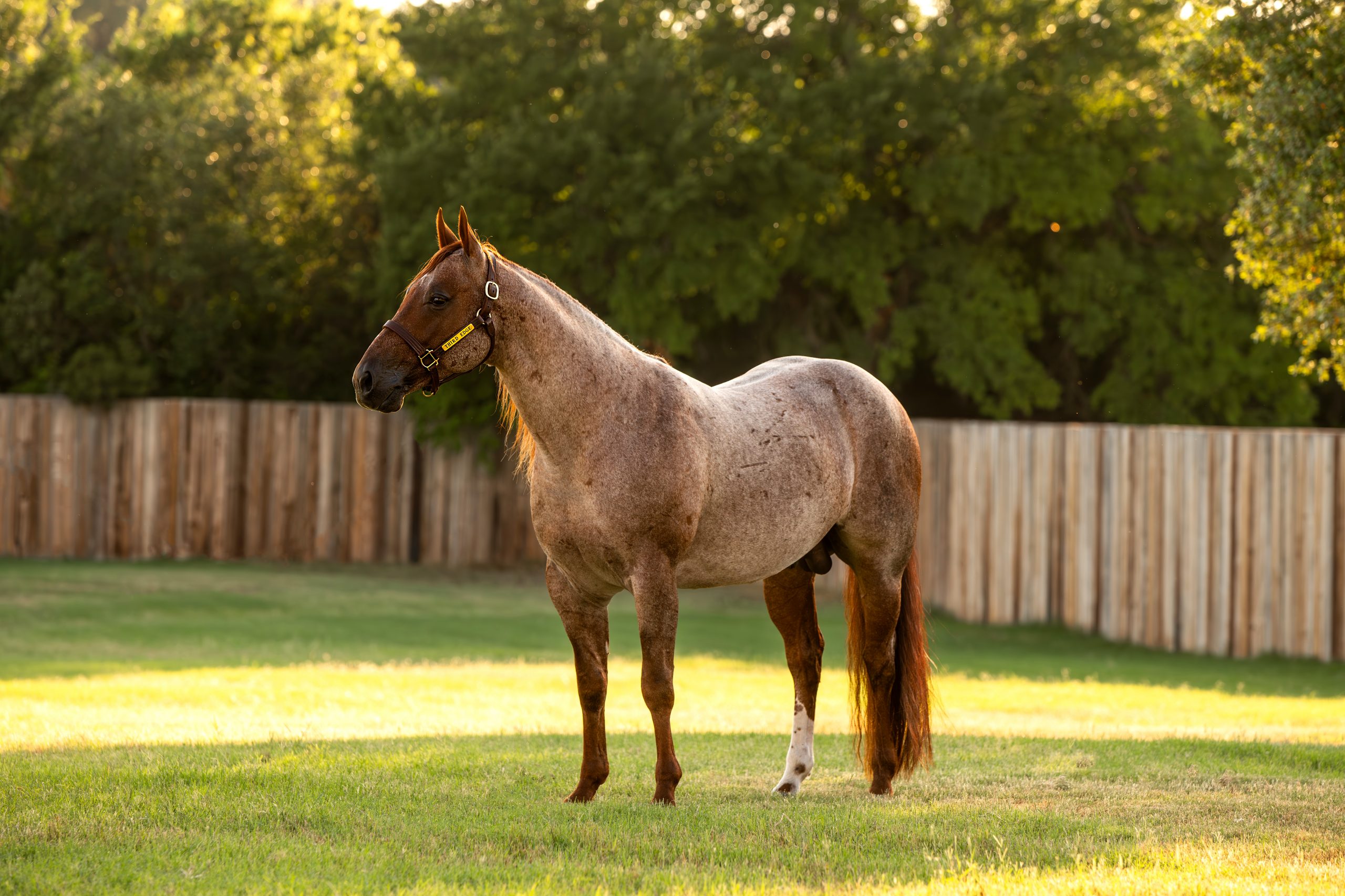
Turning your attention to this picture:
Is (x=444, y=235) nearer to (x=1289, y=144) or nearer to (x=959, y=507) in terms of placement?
(x=1289, y=144)

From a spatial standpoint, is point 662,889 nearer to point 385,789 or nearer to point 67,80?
point 385,789

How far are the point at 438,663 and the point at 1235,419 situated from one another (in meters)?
13.1

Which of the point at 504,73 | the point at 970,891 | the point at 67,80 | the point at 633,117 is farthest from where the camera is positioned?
the point at 67,80

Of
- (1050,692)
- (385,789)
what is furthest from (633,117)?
(385,789)

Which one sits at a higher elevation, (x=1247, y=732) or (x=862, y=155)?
(x=862, y=155)

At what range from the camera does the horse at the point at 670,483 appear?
5086 millimetres

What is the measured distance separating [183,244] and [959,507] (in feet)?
44.4

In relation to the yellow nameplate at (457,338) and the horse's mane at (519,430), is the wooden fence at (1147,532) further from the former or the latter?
the yellow nameplate at (457,338)

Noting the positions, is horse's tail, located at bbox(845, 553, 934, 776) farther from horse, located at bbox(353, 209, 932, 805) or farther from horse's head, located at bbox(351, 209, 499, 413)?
horse's head, located at bbox(351, 209, 499, 413)

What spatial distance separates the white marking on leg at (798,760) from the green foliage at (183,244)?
17.6 meters

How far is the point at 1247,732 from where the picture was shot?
9.23m

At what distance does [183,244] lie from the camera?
22391mm

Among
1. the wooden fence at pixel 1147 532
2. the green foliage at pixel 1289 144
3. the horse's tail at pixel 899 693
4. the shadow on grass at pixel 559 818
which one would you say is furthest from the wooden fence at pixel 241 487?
the horse's tail at pixel 899 693

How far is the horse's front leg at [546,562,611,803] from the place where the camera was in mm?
5441
